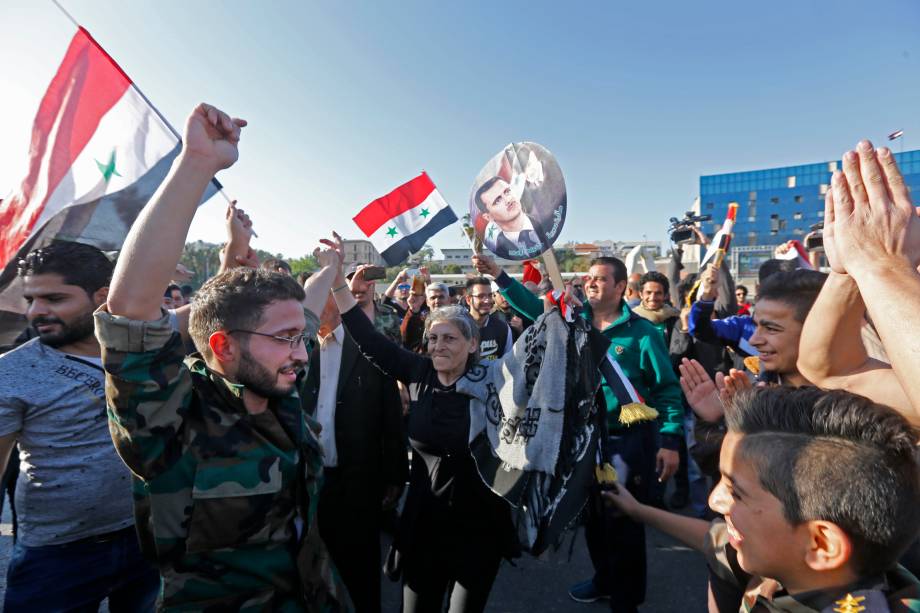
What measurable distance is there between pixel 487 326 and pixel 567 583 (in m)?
2.62

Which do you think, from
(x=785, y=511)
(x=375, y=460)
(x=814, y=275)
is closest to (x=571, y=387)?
(x=785, y=511)

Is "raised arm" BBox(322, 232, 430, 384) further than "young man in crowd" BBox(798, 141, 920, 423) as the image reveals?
Yes

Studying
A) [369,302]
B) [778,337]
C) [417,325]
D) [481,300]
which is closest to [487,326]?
[481,300]

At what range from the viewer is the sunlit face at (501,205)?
86.1 inches

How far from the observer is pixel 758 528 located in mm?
1118

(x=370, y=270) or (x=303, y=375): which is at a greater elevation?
(x=370, y=270)

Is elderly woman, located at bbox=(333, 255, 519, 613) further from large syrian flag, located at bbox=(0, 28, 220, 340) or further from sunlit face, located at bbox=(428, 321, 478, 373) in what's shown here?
large syrian flag, located at bbox=(0, 28, 220, 340)

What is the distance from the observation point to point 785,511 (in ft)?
3.56

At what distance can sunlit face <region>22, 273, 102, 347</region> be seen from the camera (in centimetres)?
178

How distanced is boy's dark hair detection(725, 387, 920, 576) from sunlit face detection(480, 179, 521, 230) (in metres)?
1.34

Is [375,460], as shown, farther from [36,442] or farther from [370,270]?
[36,442]

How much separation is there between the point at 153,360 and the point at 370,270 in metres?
2.28

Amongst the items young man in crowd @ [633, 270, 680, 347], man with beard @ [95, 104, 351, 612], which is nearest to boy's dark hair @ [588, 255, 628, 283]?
young man in crowd @ [633, 270, 680, 347]

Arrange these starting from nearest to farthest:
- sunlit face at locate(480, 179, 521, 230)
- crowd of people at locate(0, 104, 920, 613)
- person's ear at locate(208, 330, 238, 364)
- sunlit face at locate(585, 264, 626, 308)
A: crowd of people at locate(0, 104, 920, 613) → person's ear at locate(208, 330, 238, 364) → sunlit face at locate(480, 179, 521, 230) → sunlit face at locate(585, 264, 626, 308)
